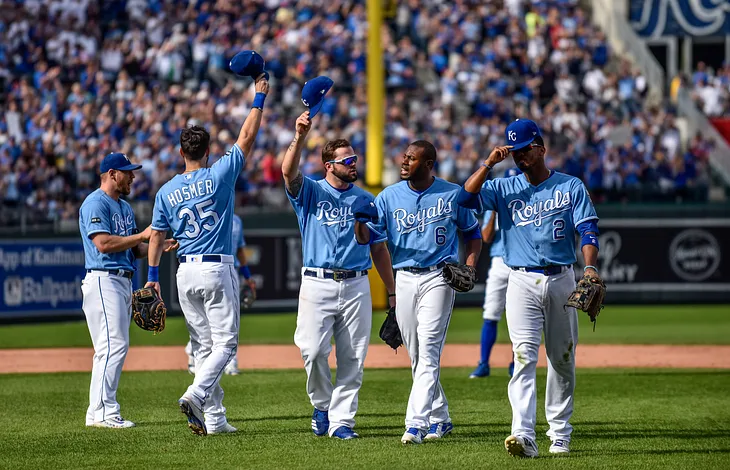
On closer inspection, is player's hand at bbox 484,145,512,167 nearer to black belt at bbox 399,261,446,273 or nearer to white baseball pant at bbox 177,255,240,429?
black belt at bbox 399,261,446,273

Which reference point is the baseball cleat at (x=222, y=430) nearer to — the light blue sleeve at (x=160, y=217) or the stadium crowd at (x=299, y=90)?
the light blue sleeve at (x=160, y=217)

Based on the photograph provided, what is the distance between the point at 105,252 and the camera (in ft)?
31.8

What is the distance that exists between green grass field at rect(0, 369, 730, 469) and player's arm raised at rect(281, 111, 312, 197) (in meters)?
1.99

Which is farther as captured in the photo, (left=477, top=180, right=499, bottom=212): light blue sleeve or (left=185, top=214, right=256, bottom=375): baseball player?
(left=185, top=214, right=256, bottom=375): baseball player

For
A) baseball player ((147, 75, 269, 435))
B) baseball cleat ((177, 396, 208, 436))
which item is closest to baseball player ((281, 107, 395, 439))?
baseball player ((147, 75, 269, 435))

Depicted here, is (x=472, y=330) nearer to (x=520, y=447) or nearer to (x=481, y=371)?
(x=481, y=371)

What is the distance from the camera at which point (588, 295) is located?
8086mm

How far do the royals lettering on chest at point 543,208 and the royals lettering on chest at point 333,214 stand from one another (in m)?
1.46

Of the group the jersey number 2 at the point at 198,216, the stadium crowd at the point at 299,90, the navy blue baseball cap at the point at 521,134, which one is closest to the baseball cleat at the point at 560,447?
the navy blue baseball cap at the point at 521,134

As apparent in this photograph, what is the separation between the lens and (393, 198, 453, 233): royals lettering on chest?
29.5 ft

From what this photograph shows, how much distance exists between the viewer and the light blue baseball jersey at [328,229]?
30.0 ft

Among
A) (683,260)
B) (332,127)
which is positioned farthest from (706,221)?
(332,127)

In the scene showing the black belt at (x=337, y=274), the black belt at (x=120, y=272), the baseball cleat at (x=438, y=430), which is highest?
the black belt at (x=337, y=274)

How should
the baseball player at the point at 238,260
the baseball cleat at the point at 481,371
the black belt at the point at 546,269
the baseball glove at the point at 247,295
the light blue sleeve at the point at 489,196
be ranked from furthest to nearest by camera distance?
the baseball glove at the point at 247,295 → the baseball player at the point at 238,260 → the baseball cleat at the point at 481,371 → the light blue sleeve at the point at 489,196 → the black belt at the point at 546,269
